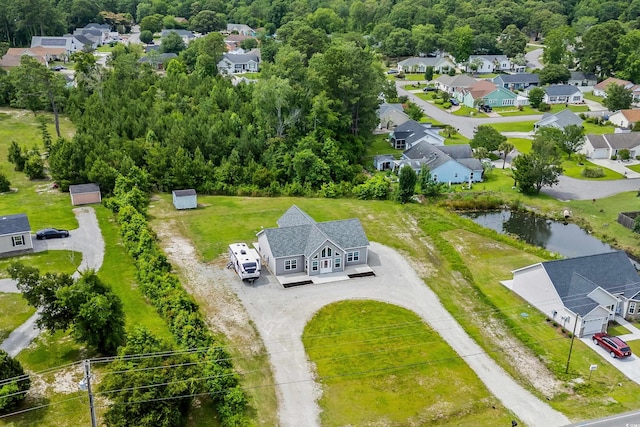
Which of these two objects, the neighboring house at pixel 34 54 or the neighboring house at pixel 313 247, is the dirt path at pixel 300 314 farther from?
the neighboring house at pixel 34 54

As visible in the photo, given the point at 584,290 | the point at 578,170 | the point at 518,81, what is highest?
the point at 518,81

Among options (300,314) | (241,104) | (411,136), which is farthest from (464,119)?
(300,314)

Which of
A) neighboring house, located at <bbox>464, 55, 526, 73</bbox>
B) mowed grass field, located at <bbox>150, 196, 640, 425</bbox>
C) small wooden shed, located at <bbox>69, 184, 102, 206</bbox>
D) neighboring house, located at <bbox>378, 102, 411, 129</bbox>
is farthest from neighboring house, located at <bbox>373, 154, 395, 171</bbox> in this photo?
neighboring house, located at <bbox>464, 55, 526, 73</bbox>

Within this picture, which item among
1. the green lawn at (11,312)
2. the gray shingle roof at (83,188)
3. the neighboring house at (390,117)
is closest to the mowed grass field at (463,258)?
the gray shingle roof at (83,188)

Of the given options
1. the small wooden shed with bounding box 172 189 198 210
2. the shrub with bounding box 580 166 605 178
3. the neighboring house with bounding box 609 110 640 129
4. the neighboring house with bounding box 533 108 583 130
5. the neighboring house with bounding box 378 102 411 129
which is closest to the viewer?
the small wooden shed with bounding box 172 189 198 210

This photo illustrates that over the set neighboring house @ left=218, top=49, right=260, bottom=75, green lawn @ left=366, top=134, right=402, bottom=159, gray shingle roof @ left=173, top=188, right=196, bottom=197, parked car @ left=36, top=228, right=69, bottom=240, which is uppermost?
neighboring house @ left=218, top=49, right=260, bottom=75

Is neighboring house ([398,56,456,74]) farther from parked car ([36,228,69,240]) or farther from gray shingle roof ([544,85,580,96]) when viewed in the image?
parked car ([36,228,69,240])

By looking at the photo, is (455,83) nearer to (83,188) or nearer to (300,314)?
(83,188)
